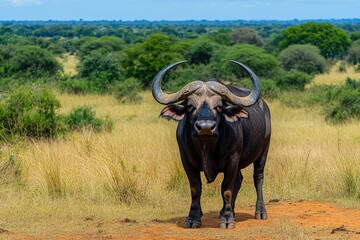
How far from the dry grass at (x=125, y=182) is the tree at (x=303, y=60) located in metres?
26.0

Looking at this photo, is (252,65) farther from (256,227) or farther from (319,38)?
(256,227)

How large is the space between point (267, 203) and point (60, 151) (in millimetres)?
3473

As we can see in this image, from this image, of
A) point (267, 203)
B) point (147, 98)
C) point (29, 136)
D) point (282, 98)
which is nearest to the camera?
point (267, 203)

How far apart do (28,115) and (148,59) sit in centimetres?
1697

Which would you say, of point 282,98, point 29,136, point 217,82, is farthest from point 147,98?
point 217,82

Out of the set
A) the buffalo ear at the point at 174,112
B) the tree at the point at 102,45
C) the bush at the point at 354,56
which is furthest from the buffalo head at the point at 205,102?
the bush at the point at 354,56

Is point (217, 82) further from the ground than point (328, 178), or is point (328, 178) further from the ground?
point (217, 82)

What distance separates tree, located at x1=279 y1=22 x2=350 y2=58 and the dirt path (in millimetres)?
42916

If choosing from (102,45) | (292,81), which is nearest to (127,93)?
(292,81)

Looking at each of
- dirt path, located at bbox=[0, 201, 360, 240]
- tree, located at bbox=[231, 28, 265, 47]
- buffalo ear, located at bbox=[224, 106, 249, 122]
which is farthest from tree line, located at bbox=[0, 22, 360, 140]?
tree, located at bbox=[231, 28, 265, 47]

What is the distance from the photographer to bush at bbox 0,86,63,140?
44.7 ft

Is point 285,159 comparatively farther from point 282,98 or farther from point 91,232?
point 282,98

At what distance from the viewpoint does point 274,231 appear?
317 inches

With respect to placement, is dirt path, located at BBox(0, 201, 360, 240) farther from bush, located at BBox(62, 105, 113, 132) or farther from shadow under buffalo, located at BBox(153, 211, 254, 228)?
bush, located at BBox(62, 105, 113, 132)
